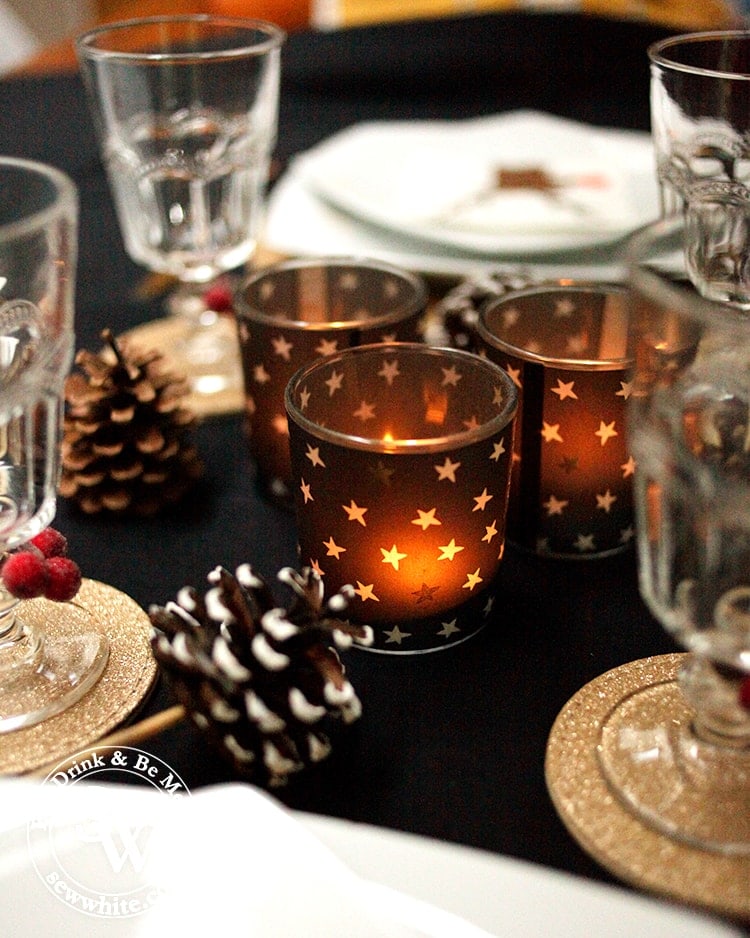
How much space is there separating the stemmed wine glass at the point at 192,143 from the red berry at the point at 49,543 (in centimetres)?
27

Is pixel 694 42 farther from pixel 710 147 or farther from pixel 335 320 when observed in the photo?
pixel 335 320

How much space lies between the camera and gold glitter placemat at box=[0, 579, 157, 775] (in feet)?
1.45

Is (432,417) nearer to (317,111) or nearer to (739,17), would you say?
(317,111)

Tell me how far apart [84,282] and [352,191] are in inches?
10.2

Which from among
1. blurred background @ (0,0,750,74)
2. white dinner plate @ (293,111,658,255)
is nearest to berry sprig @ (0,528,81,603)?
white dinner plate @ (293,111,658,255)

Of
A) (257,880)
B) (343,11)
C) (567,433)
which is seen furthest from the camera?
(343,11)

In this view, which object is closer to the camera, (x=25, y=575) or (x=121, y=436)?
(x=25, y=575)

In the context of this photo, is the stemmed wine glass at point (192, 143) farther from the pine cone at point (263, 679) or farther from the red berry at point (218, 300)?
the pine cone at point (263, 679)

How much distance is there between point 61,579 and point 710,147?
1.31 ft

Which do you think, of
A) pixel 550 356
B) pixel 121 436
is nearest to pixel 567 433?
pixel 550 356

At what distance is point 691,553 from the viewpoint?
38 centimetres

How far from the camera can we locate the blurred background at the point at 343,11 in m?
1.73

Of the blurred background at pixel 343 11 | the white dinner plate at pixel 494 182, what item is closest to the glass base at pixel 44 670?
the white dinner plate at pixel 494 182

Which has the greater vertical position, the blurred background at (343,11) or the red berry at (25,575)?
the blurred background at (343,11)
